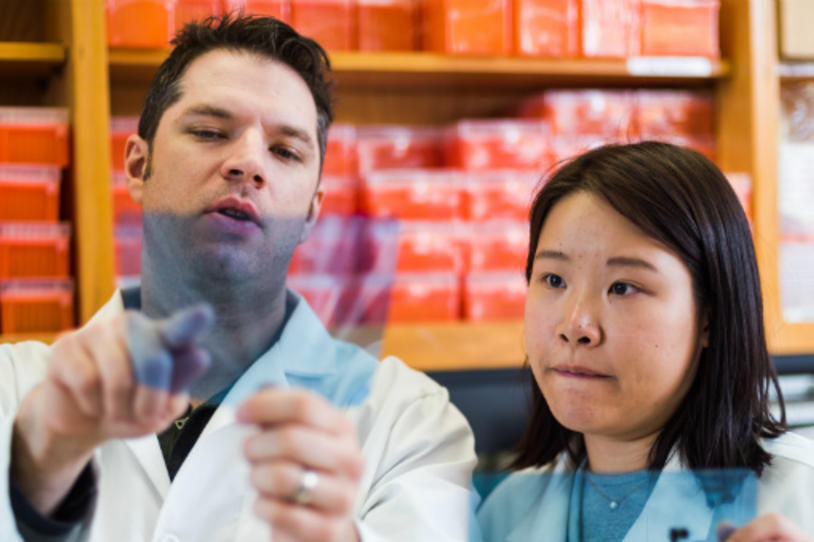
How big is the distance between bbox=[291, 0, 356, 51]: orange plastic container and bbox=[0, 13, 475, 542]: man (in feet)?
1.86

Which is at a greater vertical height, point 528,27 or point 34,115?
point 528,27

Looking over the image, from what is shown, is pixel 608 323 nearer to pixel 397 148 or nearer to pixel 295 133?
pixel 295 133

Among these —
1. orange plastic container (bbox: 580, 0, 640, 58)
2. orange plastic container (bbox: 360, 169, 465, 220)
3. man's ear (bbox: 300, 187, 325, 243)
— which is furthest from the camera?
orange plastic container (bbox: 580, 0, 640, 58)

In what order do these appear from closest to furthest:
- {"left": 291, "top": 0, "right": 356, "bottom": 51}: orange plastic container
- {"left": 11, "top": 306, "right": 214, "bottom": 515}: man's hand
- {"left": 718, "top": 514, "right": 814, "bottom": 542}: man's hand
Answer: {"left": 11, "top": 306, "right": 214, "bottom": 515}: man's hand, {"left": 718, "top": 514, "right": 814, "bottom": 542}: man's hand, {"left": 291, "top": 0, "right": 356, "bottom": 51}: orange plastic container

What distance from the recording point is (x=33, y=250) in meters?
1.10

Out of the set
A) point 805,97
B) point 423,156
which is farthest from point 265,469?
point 805,97

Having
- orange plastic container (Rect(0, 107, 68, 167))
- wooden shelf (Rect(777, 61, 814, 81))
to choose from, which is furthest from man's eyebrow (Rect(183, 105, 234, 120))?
wooden shelf (Rect(777, 61, 814, 81))

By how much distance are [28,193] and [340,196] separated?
16.3 inches

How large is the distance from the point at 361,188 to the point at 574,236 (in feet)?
2.41

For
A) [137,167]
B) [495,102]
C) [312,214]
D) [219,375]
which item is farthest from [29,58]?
[495,102]

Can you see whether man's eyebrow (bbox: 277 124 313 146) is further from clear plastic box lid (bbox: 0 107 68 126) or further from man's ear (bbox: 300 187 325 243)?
clear plastic box lid (bbox: 0 107 68 126)

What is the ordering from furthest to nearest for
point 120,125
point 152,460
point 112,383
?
point 120,125 < point 152,460 < point 112,383

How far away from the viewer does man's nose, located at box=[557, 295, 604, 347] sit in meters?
0.60

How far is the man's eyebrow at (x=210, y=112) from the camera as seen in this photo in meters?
0.56
